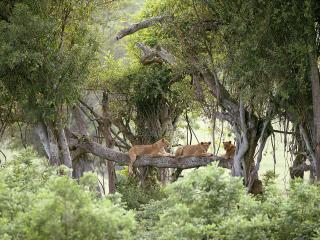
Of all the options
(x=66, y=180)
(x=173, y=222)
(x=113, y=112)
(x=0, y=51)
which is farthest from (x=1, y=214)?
(x=113, y=112)

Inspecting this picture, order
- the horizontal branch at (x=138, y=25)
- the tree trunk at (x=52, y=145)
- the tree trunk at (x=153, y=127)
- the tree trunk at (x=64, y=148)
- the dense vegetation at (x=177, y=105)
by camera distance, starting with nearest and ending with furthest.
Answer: the dense vegetation at (x=177, y=105) → the horizontal branch at (x=138, y=25) → the tree trunk at (x=52, y=145) → the tree trunk at (x=64, y=148) → the tree trunk at (x=153, y=127)

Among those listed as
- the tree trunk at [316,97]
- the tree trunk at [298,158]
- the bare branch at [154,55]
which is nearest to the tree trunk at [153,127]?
the bare branch at [154,55]

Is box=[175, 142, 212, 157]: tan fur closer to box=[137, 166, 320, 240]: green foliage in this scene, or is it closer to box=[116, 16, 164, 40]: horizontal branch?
box=[116, 16, 164, 40]: horizontal branch

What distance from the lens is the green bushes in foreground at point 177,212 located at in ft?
Result: 22.8

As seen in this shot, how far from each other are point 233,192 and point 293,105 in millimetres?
4810

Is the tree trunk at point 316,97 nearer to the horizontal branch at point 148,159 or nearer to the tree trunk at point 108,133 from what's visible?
the horizontal branch at point 148,159

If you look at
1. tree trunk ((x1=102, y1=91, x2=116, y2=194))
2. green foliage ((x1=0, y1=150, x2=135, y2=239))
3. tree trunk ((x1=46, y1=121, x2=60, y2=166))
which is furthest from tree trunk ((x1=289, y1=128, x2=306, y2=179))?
green foliage ((x1=0, y1=150, x2=135, y2=239))

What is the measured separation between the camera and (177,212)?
7828 mm

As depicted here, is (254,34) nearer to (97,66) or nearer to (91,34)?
(91,34)

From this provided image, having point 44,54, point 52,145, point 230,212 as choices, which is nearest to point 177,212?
point 230,212

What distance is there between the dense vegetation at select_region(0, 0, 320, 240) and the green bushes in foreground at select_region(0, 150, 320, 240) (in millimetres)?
16

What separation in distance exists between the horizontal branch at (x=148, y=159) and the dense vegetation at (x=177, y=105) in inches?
1.2

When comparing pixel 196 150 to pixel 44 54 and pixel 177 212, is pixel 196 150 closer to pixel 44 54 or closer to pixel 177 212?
pixel 44 54

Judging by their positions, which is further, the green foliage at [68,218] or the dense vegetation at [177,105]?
the dense vegetation at [177,105]
